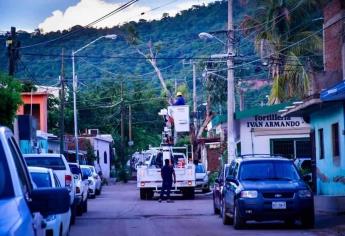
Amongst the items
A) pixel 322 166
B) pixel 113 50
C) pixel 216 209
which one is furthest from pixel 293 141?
pixel 113 50

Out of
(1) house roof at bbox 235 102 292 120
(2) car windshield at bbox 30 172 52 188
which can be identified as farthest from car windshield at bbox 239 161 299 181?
(1) house roof at bbox 235 102 292 120

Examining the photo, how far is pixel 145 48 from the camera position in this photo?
67688 mm

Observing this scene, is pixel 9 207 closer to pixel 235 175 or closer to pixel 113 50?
pixel 235 175

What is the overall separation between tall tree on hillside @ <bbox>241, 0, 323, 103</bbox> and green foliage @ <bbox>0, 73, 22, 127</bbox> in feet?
91.3

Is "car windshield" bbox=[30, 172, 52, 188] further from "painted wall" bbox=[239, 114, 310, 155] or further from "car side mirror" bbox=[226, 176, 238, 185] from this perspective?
"painted wall" bbox=[239, 114, 310, 155]

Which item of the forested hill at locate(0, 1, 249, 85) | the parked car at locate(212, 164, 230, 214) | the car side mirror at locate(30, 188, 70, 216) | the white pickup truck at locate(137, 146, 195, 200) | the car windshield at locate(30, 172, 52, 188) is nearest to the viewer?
the car side mirror at locate(30, 188, 70, 216)

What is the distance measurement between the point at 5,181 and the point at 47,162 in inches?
709

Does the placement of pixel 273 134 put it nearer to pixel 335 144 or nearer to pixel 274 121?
pixel 274 121

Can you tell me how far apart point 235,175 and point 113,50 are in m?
45.9

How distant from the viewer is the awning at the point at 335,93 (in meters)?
21.9

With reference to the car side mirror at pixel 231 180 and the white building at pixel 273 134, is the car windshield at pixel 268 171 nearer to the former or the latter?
the car side mirror at pixel 231 180

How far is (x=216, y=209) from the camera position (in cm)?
2636

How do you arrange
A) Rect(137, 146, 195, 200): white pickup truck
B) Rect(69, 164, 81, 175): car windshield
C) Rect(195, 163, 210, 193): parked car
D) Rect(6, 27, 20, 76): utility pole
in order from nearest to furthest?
Rect(69, 164, 81, 175): car windshield → Rect(6, 27, 20, 76): utility pole → Rect(137, 146, 195, 200): white pickup truck → Rect(195, 163, 210, 193): parked car

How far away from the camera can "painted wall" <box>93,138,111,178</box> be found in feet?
246
